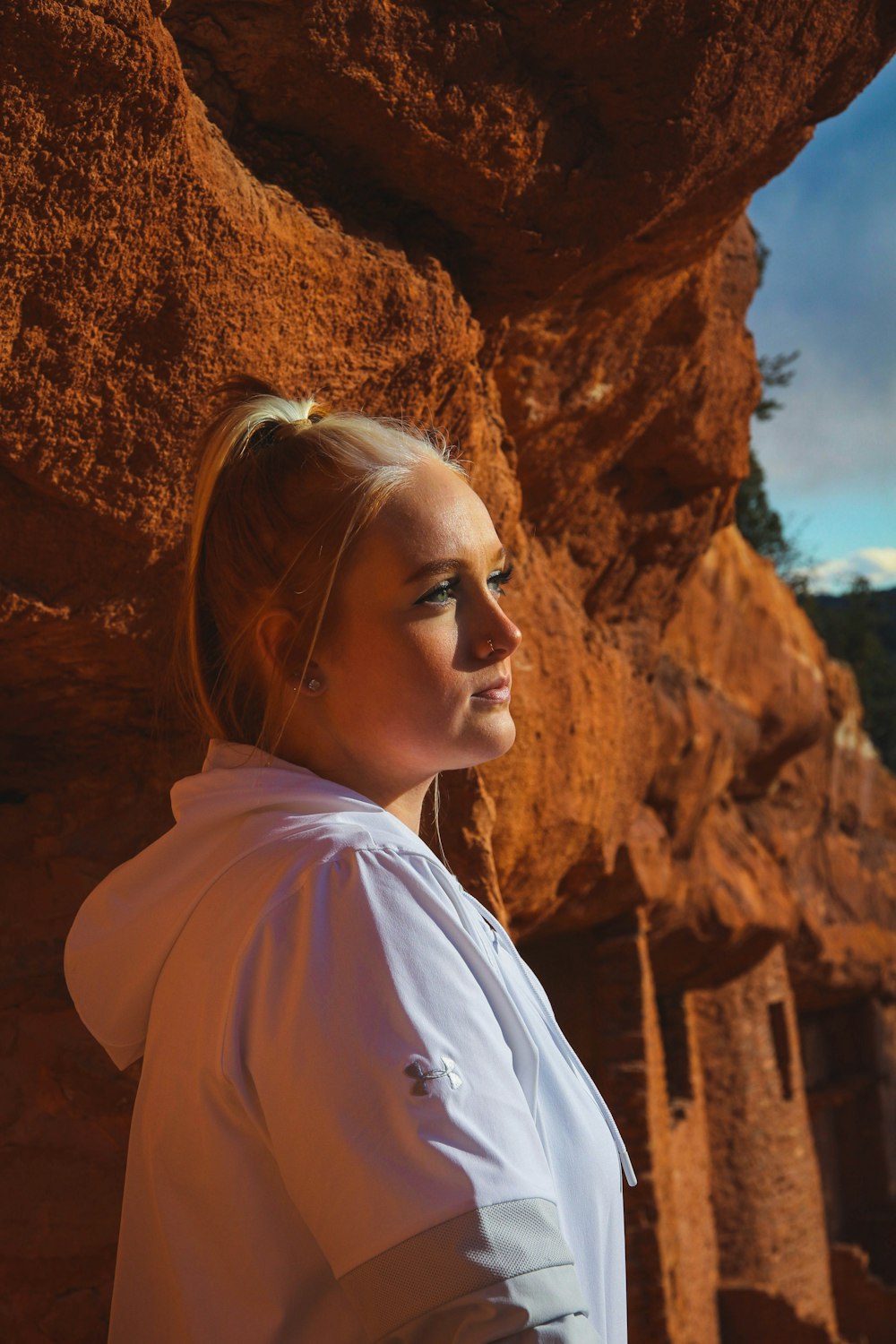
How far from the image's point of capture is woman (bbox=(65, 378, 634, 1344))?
35.9 inches

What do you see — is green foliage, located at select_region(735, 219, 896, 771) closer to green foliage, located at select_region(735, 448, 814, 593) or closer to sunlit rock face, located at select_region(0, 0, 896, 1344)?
green foliage, located at select_region(735, 448, 814, 593)

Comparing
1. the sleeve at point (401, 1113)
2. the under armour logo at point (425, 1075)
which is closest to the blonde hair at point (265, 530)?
the sleeve at point (401, 1113)

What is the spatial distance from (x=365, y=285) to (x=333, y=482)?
0.88m

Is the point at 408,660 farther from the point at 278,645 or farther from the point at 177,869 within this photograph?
the point at 177,869

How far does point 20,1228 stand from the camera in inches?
80.5

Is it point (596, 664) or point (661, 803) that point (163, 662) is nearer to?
point (596, 664)

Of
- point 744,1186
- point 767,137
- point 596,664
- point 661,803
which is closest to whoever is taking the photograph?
point 767,137

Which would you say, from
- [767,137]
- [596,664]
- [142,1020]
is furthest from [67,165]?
[596,664]

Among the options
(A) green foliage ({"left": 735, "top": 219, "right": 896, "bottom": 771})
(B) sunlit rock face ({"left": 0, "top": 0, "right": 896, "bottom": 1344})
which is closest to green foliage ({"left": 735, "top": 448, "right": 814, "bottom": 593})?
(A) green foliage ({"left": 735, "top": 219, "right": 896, "bottom": 771})

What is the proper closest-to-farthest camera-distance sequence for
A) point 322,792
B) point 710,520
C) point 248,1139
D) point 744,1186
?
1. point 248,1139
2. point 322,792
3. point 710,520
4. point 744,1186

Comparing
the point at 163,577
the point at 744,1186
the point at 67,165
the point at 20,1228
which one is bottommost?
the point at 744,1186

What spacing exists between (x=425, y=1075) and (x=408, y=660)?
484mm

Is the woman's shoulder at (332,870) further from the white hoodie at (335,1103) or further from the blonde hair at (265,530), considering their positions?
the blonde hair at (265,530)

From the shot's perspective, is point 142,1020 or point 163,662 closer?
point 142,1020
